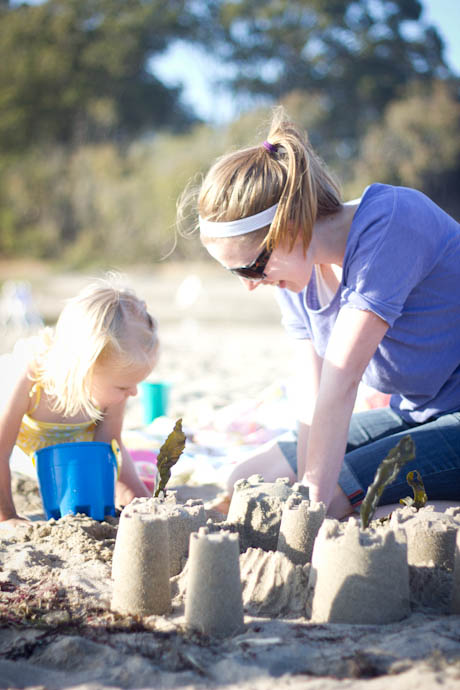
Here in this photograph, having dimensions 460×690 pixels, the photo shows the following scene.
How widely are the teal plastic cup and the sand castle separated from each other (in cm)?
206

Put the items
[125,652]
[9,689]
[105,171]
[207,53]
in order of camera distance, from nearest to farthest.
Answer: [9,689] → [125,652] → [105,171] → [207,53]

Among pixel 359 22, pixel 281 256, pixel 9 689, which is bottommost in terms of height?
pixel 9 689

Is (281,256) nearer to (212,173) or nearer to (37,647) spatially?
(212,173)

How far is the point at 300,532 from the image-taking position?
1756mm

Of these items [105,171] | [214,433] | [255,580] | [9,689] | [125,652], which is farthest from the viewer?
[105,171]

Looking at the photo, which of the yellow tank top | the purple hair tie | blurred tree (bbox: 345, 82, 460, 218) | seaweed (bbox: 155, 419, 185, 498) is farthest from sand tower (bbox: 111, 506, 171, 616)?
blurred tree (bbox: 345, 82, 460, 218)

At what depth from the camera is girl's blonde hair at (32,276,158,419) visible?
263 cm

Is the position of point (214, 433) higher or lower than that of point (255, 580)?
higher

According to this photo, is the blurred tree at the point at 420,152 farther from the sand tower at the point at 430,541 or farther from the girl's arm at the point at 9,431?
the sand tower at the point at 430,541

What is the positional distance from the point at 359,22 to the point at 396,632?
97.9ft

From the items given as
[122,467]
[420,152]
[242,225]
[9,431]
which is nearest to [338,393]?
[242,225]

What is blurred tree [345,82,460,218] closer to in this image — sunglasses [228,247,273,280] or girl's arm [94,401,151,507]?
girl's arm [94,401,151,507]

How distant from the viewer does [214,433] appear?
374cm

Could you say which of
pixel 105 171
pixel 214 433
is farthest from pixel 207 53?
pixel 214 433
